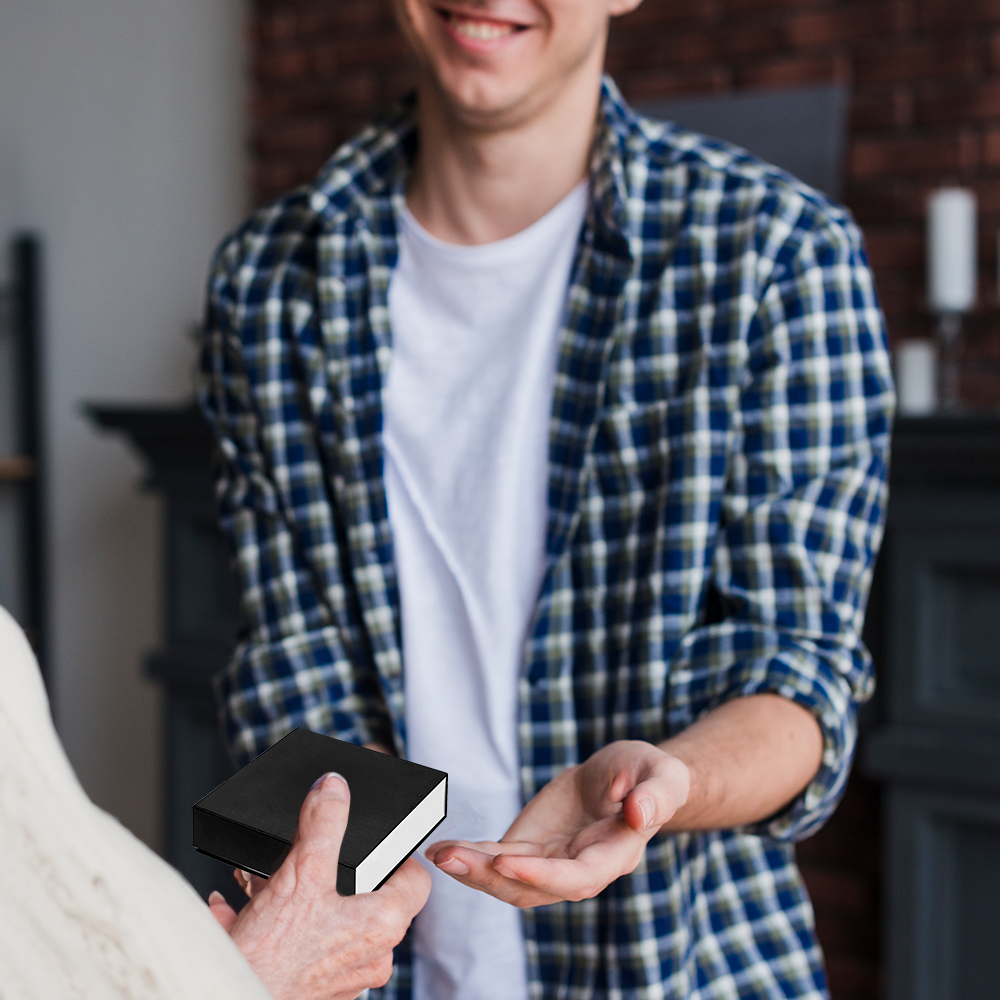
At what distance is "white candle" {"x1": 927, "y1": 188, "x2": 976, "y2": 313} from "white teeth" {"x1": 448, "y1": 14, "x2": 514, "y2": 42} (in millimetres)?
1177

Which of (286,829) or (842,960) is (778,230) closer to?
(286,829)

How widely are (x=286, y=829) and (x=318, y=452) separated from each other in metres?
0.54

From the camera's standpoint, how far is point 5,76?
2.31 m

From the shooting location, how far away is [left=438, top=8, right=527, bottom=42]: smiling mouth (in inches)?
31.0

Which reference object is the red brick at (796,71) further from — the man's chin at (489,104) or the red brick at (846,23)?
the man's chin at (489,104)

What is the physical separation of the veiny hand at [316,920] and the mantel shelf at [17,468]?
2.18m

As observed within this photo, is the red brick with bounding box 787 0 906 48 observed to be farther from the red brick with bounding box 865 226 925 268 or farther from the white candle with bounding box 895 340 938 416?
the white candle with bounding box 895 340 938 416

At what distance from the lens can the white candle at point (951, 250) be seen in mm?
1710

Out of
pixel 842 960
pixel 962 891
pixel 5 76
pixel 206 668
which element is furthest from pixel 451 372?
pixel 5 76

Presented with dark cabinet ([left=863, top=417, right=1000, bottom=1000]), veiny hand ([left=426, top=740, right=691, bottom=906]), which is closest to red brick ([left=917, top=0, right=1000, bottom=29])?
dark cabinet ([left=863, top=417, right=1000, bottom=1000])

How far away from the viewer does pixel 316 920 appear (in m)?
0.36

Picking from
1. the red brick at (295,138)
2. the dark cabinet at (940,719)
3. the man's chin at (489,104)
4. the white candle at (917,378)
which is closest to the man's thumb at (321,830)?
the man's chin at (489,104)

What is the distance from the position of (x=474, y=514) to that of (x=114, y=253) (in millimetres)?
2038

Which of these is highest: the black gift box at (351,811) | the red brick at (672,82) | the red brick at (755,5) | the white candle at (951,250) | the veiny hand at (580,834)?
the red brick at (755,5)
